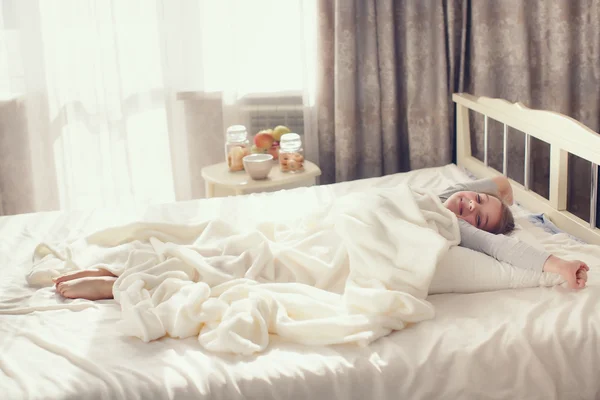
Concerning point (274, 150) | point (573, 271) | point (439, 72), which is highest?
point (439, 72)

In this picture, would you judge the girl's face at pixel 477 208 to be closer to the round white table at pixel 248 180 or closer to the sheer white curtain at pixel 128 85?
the round white table at pixel 248 180

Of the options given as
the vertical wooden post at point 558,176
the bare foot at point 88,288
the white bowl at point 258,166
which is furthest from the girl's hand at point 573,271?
the white bowl at point 258,166

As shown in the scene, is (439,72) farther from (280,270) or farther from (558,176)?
(280,270)

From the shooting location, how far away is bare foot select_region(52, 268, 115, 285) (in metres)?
2.05

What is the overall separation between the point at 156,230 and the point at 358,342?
0.83 metres

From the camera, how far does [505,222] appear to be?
2.26 meters

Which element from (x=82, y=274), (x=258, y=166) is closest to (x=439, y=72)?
(x=258, y=166)

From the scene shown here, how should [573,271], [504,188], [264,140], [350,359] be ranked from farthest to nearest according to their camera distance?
1. [264,140]
2. [504,188]
3. [573,271]
4. [350,359]

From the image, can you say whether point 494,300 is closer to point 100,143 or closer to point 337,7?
point 337,7

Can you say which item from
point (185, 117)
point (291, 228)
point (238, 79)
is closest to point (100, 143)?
point (185, 117)

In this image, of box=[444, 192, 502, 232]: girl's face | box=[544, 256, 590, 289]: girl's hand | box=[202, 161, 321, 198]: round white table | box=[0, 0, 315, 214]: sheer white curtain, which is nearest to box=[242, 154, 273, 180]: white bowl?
box=[202, 161, 321, 198]: round white table

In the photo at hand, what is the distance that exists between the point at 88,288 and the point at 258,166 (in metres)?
1.12

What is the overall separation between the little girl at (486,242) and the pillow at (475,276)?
32 mm

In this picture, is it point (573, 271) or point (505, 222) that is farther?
point (505, 222)
